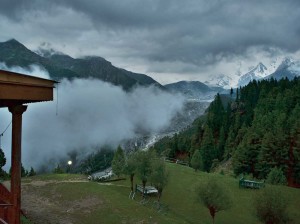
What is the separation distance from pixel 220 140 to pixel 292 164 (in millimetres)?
67291

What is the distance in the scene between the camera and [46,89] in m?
12.9

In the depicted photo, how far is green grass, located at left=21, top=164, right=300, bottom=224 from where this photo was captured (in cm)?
2925

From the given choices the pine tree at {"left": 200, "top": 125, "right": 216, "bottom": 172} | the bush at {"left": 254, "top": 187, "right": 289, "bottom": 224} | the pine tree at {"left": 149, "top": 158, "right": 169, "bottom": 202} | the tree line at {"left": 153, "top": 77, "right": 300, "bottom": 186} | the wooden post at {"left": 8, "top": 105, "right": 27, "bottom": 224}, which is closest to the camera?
the wooden post at {"left": 8, "top": 105, "right": 27, "bottom": 224}

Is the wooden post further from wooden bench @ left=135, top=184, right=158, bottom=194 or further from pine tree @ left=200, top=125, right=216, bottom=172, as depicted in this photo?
pine tree @ left=200, top=125, right=216, bottom=172

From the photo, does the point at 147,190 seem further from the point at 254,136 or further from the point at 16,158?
the point at 254,136

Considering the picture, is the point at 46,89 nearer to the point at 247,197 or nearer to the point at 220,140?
the point at 247,197

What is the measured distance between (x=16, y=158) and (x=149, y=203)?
30.7 metres

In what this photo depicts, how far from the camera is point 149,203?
4219cm

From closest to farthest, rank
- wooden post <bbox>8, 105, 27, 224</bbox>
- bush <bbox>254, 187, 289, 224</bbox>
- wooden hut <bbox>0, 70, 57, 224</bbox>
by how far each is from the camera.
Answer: wooden hut <bbox>0, 70, 57, 224</bbox>
wooden post <bbox>8, 105, 27, 224</bbox>
bush <bbox>254, 187, 289, 224</bbox>

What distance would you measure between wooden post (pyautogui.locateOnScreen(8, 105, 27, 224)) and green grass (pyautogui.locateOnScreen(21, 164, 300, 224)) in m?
13.9

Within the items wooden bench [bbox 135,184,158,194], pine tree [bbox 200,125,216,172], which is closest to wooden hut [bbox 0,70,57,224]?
wooden bench [bbox 135,184,158,194]

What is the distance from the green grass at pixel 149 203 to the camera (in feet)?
96.0

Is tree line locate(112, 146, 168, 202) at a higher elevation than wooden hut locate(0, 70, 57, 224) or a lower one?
lower

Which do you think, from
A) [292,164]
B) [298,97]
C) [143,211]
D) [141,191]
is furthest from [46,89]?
[298,97]
